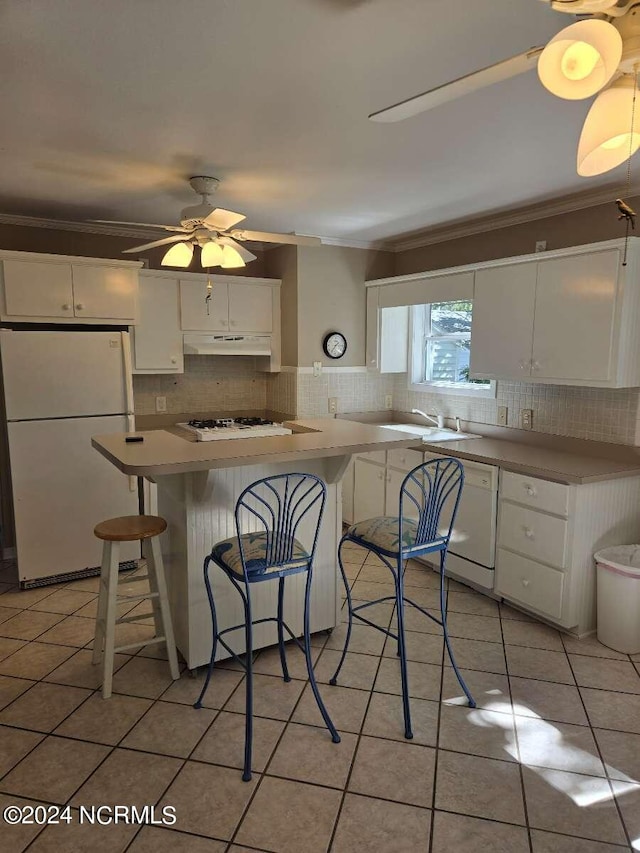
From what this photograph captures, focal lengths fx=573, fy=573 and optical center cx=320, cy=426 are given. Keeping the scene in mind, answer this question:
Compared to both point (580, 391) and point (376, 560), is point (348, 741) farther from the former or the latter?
point (580, 391)

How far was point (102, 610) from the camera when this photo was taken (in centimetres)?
270

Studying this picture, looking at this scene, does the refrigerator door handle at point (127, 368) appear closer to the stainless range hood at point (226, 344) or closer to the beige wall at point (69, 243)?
the stainless range hood at point (226, 344)

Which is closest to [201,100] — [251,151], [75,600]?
[251,151]

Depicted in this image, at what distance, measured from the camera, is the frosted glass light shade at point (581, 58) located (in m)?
0.96

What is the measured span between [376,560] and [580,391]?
181cm

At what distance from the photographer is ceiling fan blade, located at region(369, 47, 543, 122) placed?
1191mm

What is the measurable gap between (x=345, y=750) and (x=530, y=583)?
1.53m

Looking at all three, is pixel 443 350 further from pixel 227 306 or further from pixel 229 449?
pixel 229 449

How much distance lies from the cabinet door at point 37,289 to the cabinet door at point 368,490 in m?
2.39

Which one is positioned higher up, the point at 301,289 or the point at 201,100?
the point at 201,100

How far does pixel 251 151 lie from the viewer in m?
2.63

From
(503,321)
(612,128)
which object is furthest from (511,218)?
(612,128)

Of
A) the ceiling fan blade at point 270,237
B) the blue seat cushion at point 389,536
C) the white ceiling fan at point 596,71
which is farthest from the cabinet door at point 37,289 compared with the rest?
the white ceiling fan at point 596,71

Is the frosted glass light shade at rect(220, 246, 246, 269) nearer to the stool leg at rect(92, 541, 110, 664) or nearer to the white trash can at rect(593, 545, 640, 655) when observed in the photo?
the stool leg at rect(92, 541, 110, 664)
